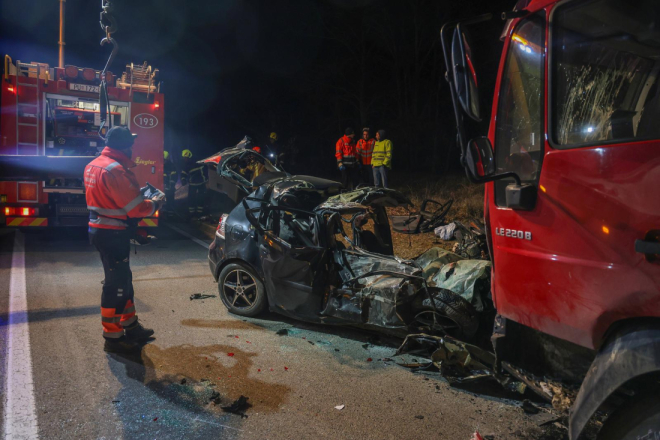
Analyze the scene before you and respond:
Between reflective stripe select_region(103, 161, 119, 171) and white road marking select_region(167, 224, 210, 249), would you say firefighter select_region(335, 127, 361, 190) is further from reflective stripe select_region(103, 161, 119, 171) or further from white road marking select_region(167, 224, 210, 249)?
reflective stripe select_region(103, 161, 119, 171)

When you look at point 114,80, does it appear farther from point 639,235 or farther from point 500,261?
point 639,235

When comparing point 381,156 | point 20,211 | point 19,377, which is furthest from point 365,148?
point 19,377

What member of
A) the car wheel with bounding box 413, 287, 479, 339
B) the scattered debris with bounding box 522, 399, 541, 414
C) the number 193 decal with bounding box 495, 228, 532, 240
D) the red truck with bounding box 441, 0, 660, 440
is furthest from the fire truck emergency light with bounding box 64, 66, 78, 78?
the scattered debris with bounding box 522, 399, 541, 414

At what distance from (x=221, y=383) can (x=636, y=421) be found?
9.27 feet

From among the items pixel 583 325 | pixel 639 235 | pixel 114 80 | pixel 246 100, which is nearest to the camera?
pixel 639 235

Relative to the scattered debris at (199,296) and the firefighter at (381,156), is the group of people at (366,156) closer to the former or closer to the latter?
the firefighter at (381,156)

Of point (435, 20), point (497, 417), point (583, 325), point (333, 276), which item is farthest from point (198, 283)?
point (435, 20)

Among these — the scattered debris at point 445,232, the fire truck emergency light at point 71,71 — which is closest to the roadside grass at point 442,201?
the scattered debris at point 445,232

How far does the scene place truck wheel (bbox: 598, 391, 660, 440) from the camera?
1.86m

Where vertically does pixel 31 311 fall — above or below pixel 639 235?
below

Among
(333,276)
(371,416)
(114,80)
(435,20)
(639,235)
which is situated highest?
(435,20)

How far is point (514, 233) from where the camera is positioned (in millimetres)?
2561

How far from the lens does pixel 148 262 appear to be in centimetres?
809

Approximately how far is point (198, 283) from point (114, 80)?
5.48 meters
